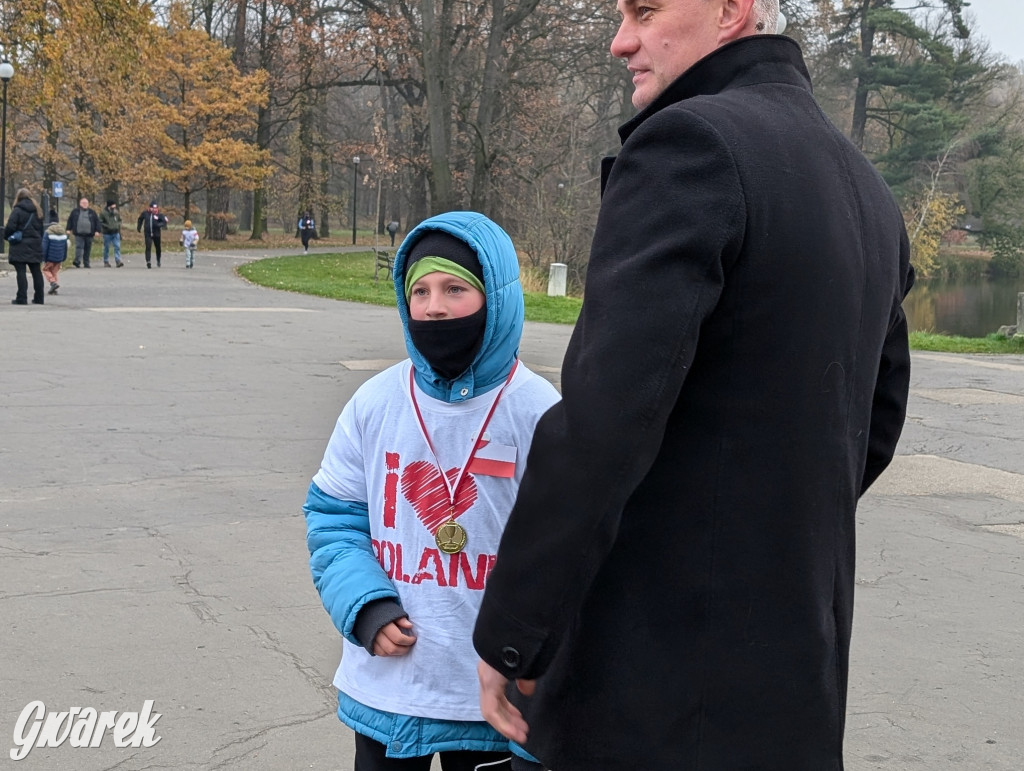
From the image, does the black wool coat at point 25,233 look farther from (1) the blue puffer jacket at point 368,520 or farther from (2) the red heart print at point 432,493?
(2) the red heart print at point 432,493

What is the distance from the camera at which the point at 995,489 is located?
25.6ft

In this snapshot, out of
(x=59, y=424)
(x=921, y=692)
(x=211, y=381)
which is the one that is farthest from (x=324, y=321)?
(x=921, y=692)

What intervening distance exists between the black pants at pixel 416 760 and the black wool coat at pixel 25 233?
16511 millimetres

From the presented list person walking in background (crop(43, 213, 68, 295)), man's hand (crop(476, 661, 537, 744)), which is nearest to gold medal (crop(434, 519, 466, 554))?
man's hand (crop(476, 661, 537, 744))

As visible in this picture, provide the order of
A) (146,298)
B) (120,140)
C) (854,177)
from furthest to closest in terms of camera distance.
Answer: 1. (120,140)
2. (146,298)
3. (854,177)

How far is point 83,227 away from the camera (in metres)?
28.5

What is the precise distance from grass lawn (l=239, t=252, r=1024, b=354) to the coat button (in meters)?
9.21

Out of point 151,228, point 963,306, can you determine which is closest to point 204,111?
point 151,228

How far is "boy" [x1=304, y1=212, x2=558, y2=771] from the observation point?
2.38 metres

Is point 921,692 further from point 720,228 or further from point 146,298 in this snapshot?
point 146,298

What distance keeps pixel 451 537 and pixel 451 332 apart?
42cm

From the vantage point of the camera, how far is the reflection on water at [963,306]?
Result: 3228cm

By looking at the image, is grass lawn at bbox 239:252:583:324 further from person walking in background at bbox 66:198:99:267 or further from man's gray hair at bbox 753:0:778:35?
man's gray hair at bbox 753:0:778:35

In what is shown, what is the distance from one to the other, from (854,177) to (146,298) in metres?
19.6
